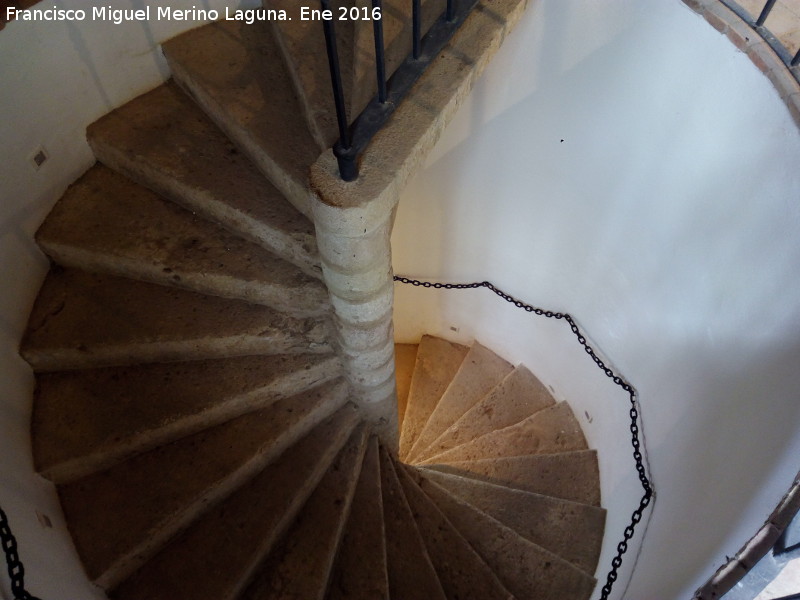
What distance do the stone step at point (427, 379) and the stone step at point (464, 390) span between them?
0.13 metres

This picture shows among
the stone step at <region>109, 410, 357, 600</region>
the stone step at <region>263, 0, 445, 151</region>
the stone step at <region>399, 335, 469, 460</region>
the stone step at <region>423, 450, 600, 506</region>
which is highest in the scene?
the stone step at <region>263, 0, 445, 151</region>

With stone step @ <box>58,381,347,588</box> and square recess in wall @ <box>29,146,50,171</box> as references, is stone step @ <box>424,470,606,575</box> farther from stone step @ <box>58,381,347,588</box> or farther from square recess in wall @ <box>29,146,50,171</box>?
square recess in wall @ <box>29,146,50,171</box>

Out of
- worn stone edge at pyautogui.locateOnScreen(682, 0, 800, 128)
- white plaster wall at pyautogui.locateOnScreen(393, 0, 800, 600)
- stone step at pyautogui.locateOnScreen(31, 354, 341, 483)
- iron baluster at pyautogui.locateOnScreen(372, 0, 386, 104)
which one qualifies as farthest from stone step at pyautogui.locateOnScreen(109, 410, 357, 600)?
worn stone edge at pyautogui.locateOnScreen(682, 0, 800, 128)

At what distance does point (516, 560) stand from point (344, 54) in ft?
11.0

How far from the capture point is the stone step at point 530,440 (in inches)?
201

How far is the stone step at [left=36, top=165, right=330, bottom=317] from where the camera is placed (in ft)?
9.70

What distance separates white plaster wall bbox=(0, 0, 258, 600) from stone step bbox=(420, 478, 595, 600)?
7.64ft

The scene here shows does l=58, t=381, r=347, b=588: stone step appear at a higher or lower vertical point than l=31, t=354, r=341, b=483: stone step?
lower

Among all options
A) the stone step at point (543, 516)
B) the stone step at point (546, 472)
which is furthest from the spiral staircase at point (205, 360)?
the stone step at point (546, 472)

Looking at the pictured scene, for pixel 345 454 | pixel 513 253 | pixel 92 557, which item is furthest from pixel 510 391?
pixel 92 557

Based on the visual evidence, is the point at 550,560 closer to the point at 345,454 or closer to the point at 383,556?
the point at 383,556

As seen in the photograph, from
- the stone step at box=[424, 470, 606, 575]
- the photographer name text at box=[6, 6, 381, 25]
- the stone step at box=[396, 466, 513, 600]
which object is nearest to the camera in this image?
the photographer name text at box=[6, 6, 381, 25]

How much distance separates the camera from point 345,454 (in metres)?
3.54

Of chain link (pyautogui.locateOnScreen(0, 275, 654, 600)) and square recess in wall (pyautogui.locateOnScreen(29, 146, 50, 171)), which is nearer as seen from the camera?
chain link (pyautogui.locateOnScreen(0, 275, 654, 600))
